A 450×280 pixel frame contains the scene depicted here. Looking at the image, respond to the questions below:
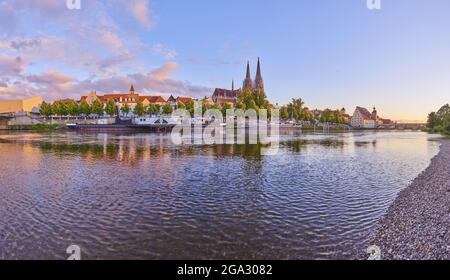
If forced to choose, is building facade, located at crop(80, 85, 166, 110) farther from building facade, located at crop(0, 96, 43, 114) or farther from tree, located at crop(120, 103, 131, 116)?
building facade, located at crop(0, 96, 43, 114)

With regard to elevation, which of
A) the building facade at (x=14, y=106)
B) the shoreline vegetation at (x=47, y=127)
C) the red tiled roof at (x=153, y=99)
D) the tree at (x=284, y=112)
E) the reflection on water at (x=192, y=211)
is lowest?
the reflection on water at (x=192, y=211)

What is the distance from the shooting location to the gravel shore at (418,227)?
34.0 ft

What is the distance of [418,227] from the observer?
41.0 ft

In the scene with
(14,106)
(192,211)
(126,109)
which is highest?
(14,106)

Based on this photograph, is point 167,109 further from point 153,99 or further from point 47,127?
point 47,127

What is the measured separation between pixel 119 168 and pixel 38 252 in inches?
773

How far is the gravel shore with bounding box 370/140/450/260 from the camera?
1038 centimetres

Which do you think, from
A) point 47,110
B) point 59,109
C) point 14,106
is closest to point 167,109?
point 59,109

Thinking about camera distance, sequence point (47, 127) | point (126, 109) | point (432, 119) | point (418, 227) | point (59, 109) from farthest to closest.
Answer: point (126, 109), point (59, 109), point (47, 127), point (432, 119), point (418, 227)

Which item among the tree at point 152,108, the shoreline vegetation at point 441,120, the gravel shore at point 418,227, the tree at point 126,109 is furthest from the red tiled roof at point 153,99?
the gravel shore at point 418,227

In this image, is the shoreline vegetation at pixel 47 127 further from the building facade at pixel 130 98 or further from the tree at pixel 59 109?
the building facade at pixel 130 98

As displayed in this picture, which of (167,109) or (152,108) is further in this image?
(152,108)

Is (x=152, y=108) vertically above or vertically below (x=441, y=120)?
above
